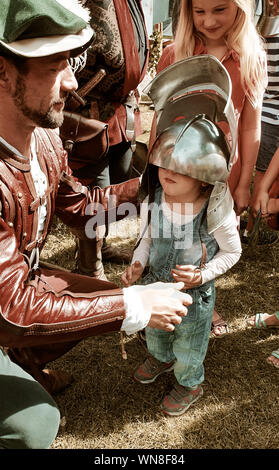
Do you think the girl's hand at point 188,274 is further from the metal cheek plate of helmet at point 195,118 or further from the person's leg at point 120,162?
the person's leg at point 120,162

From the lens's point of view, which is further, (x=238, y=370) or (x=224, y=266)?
(x=238, y=370)

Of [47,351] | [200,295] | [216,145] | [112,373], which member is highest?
[216,145]

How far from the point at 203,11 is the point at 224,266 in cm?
152

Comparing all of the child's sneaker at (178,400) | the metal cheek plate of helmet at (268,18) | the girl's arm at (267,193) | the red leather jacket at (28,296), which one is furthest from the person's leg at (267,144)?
the red leather jacket at (28,296)

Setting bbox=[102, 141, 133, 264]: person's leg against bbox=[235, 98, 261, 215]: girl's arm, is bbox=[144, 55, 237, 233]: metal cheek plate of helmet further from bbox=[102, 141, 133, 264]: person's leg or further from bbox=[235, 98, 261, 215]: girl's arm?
bbox=[102, 141, 133, 264]: person's leg

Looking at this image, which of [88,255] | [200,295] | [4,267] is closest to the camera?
[4,267]

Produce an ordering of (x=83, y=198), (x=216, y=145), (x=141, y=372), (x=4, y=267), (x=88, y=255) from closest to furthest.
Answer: (x=4, y=267), (x=216, y=145), (x=83, y=198), (x=141, y=372), (x=88, y=255)

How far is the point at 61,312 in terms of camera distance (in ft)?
6.02

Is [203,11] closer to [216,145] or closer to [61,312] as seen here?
[216,145]

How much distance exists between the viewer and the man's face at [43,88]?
173 cm

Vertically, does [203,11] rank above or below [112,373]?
above

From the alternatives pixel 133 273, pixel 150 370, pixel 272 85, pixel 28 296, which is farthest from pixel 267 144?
pixel 28 296

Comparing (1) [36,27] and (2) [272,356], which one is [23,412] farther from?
(2) [272,356]
